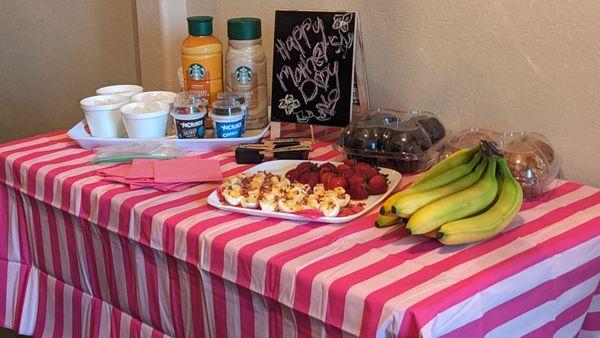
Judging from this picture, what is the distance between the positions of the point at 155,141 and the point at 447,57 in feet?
2.12

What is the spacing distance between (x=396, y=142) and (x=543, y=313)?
1.49 ft

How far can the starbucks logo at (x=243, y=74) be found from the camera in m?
1.68

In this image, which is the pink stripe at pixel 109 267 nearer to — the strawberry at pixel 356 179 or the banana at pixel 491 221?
the strawberry at pixel 356 179

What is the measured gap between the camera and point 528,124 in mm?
1467

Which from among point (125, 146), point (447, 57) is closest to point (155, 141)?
point (125, 146)

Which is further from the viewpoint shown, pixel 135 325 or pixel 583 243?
pixel 135 325

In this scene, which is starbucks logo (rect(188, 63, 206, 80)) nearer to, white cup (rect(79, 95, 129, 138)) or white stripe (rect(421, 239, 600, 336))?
white cup (rect(79, 95, 129, 138))

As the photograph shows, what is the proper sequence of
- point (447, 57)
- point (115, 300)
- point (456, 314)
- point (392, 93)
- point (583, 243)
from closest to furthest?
point (456, 314), point (583, 243), point (115, 300), point (447, 57), point (392, 93)

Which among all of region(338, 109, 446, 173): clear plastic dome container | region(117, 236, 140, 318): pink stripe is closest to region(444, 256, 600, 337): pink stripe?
region(338, 109, 446, 173): clear plastic dome container

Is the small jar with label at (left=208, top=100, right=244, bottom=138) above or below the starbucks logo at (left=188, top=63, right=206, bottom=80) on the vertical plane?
below

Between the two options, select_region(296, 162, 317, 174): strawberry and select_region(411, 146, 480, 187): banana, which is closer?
select_region(411, 146, 480, 187): banana

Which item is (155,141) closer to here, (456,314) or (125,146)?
(125,146)

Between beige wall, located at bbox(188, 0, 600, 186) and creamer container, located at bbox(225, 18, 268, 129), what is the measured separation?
0.71ft

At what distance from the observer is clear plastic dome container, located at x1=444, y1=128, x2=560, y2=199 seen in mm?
1296
